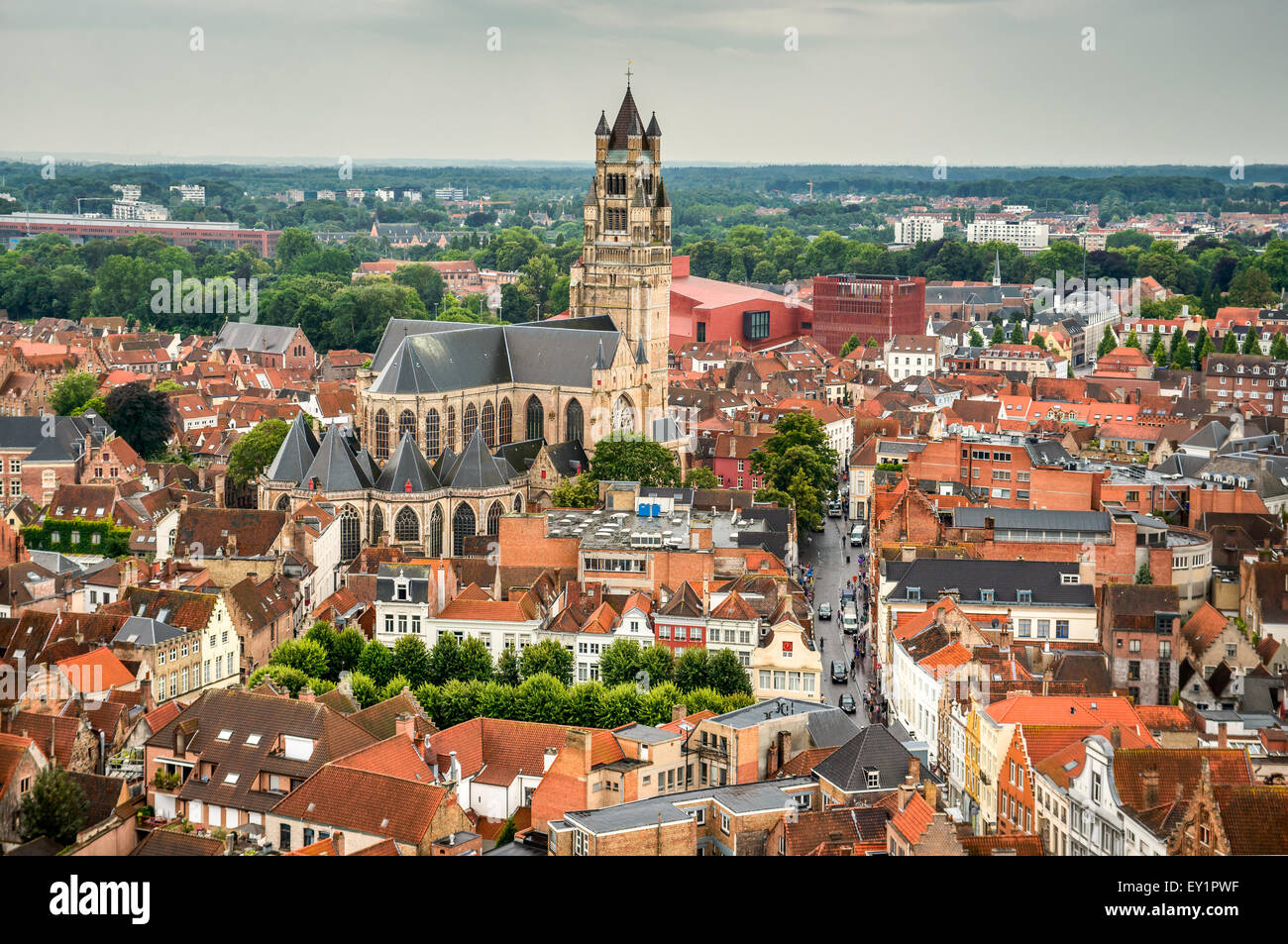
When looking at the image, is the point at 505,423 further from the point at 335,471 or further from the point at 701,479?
the point at 335,471

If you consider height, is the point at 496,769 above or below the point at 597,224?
below

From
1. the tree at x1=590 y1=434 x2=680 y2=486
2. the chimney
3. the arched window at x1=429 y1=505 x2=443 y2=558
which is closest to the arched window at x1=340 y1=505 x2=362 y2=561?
the arched window at x1=429 y1=505 x2=443 y2=558

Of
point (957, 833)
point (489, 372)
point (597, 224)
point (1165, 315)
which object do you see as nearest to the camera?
point (957, 833)

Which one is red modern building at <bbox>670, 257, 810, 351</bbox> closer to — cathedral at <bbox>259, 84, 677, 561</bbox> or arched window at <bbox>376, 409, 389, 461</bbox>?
cathedral at <bbox>259, 84, 677, 561</bbox>

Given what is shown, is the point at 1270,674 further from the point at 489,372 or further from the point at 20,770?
the point at 489,372

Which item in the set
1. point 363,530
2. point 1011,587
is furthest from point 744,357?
point 1011,587

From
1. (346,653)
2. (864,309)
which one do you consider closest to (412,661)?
(346,653)

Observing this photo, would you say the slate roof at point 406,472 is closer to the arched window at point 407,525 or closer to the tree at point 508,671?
the arched window at point 407,525
